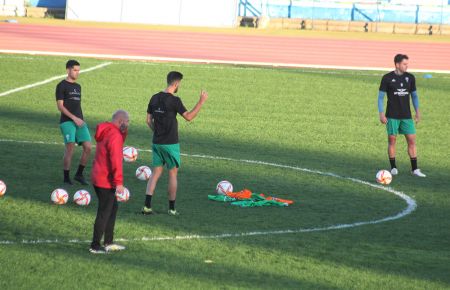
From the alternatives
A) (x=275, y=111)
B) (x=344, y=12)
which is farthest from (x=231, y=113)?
(x=344, y=12)

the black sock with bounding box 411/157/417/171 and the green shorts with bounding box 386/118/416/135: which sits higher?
the green shorts with bounding box 386/118/416/135

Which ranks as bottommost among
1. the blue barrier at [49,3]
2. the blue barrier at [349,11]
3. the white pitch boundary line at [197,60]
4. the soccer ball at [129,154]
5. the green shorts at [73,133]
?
the soccer ball at [129,154]

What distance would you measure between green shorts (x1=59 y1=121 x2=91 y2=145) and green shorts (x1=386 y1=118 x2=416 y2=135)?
20.0ft

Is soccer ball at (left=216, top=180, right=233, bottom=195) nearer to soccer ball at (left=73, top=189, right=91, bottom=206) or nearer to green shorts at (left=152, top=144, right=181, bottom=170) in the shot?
green shorts at (left=152, top=144, right=181, bottom=170)

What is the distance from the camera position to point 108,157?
12.7 metres

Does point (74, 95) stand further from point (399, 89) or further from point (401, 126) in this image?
point (401, 126)

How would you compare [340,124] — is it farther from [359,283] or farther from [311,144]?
[359,283]

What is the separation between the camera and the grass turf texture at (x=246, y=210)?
40.0 ft

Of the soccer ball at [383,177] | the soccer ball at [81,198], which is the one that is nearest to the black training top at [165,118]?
the soccer ball at [81,198]

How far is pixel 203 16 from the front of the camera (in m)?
59.6

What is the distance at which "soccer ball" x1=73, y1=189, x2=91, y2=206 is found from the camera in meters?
15.7

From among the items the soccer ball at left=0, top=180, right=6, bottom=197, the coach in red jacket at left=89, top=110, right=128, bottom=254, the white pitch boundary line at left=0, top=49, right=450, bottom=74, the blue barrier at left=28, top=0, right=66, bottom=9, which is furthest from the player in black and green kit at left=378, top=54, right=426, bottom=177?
the blue barrier at left=28, top=0, right=66, bottom=9

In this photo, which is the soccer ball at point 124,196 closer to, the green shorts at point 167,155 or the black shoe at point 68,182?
the green shorts at point 167,155

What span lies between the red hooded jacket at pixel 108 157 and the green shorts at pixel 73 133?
200 inches
